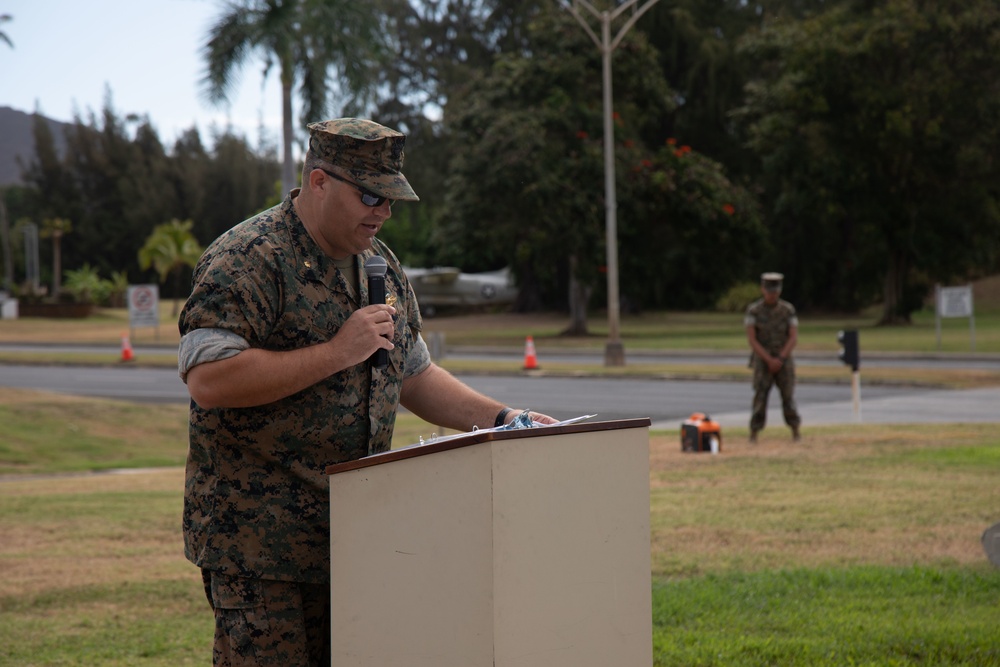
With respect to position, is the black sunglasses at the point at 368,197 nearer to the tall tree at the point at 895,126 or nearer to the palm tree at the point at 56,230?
the tall tree at the point at 895,126

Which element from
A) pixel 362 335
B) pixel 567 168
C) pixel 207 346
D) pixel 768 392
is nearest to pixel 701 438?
pixel 768 392

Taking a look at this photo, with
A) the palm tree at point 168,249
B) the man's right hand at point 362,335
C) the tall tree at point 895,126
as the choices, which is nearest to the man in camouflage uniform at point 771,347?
the man's right hand at point 362,335

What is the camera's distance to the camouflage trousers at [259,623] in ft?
9.99

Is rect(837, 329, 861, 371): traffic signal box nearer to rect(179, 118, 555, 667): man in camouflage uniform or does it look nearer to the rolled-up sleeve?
rect(179, 118, 555, 667): man in camouflage uniform

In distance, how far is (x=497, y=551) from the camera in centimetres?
264

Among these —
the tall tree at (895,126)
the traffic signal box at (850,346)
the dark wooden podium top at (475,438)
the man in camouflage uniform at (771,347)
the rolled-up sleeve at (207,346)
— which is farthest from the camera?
the tall tree at (895,126)

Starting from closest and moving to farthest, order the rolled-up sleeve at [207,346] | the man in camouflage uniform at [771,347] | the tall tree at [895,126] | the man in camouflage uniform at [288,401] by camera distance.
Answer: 1. the rolled-up sleeve at [207,346]
2. the man in camouflage uniform at [288,401]
3. the man in camouflage uniform at [771,347]
4. the tall tree at [895,126]

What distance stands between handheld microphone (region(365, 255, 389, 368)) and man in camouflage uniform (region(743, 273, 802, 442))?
35.3 ft

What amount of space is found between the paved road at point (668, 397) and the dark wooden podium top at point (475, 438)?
11.0 m

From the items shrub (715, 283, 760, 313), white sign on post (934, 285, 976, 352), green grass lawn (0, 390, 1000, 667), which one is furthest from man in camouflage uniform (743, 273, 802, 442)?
shrub (715, 283, 760, 313)

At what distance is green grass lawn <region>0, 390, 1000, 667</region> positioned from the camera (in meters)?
5.45

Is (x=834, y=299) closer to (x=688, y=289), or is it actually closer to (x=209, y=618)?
(x=688, y=289)

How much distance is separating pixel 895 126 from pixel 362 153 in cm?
3780

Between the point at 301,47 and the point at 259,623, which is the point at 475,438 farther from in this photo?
the point at 301,47
